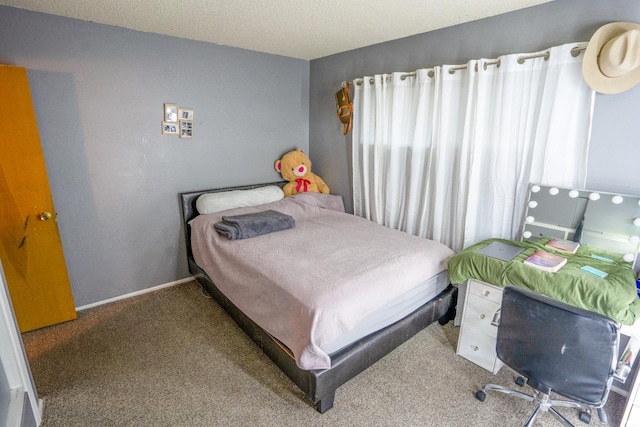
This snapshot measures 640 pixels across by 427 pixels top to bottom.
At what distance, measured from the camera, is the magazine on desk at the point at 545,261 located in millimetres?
1739

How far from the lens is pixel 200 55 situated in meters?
2.97

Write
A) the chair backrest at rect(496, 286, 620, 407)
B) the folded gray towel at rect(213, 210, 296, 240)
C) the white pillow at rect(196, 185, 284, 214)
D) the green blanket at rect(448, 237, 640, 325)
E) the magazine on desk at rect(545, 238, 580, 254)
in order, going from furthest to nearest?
1. the white pillow at rect(196, 185, 284, 214)
2. the folded gray towel at rect(213, 210, 296, 240)
3. the magazine on desk at rect(545, 238, 580, 254)
4. the green blanket at rect(448, 237, 640, 325)
5. the chair backrest at rect(496, 286, 620, 407)

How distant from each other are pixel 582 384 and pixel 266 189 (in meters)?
2.92

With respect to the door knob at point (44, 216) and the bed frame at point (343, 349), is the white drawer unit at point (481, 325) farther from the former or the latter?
the door knob at point (44, 216)

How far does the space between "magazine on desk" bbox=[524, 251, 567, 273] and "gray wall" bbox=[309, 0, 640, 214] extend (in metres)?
0.55

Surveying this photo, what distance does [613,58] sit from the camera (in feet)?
5.56

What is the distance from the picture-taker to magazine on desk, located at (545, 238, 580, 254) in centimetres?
195

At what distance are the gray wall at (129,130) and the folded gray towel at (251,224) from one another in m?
0.73

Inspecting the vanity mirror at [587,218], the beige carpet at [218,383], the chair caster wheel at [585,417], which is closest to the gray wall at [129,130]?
the beige carpet at [218,383]

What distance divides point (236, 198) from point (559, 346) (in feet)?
8.97

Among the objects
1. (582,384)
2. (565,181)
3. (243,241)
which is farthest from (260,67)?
(582,384)

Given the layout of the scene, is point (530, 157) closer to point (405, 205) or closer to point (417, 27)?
point (405, 205)

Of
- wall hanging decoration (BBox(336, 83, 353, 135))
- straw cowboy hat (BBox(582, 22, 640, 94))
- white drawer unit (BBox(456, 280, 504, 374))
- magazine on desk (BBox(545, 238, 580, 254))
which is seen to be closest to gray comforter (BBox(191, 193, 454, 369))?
white drawer unit (BBox(456, 280, 504, 374))

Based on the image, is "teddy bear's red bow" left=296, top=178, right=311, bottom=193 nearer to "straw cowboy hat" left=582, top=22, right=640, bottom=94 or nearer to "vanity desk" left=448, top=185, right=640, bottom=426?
"vanity desk" left=448, top=185, right=640, bottom=426
